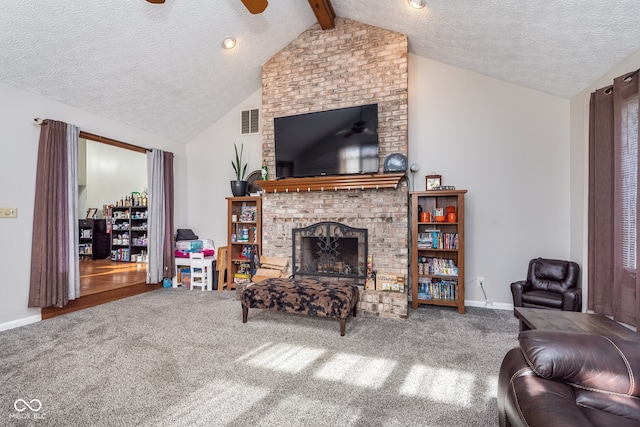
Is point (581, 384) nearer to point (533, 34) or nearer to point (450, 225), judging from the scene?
point (450, 225)

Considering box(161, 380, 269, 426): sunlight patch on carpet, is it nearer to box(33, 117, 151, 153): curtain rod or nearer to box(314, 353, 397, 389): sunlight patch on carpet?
box(314, 353, 397, 389): sunlight patch on carpet

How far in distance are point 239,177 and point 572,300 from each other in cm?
462

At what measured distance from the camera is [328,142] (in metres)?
3.87

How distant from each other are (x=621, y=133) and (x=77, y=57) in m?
5.27

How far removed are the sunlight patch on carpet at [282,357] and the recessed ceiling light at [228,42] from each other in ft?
12.0

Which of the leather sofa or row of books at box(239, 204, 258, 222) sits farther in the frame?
row of books at box(239, 204, 258, 222)

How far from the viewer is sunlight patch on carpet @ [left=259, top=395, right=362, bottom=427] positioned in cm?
157

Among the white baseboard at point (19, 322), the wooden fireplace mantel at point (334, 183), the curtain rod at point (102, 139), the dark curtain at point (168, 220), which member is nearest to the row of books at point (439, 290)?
the wooden fireplace mantel at point (334, 183)

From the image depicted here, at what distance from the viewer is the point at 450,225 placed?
3752 mm

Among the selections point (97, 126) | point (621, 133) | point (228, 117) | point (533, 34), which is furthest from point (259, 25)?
point (621, 133)

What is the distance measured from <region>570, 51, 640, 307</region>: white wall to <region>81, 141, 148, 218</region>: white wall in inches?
339

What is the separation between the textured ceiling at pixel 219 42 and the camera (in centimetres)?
245

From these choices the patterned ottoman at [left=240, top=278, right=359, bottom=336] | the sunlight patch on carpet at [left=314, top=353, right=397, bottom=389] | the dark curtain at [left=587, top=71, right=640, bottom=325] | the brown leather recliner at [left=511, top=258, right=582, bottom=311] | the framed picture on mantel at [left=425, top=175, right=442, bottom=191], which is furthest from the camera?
the framed picture on mantel at [left=425, top=175, right=442, bottom=191]

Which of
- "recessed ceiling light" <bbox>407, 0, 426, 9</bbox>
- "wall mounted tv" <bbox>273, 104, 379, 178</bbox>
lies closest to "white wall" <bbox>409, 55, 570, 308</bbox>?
"wall mounted tv" <bbox>273, 104, 379, 178</bbox>
